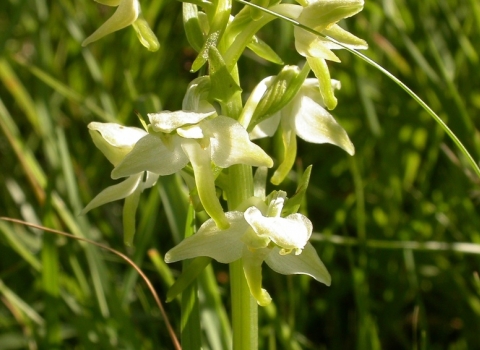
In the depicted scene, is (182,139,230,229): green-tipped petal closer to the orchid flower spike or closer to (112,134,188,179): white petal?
(112,134,188,179): white petal

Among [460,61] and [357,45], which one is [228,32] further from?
[460,61]

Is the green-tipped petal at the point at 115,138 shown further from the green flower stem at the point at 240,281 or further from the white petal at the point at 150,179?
the green flower stem at the point at 240,281

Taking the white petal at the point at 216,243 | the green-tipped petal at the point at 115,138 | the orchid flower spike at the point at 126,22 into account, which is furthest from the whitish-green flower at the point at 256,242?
the orchid flower spike at the point at 126,22

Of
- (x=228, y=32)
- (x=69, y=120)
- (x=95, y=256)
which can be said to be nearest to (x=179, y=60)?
(x=69, y=120)

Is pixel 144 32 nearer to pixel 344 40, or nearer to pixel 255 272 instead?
pixel 344 40

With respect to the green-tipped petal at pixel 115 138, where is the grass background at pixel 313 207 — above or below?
below

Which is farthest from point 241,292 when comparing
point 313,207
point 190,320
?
point 313,207
